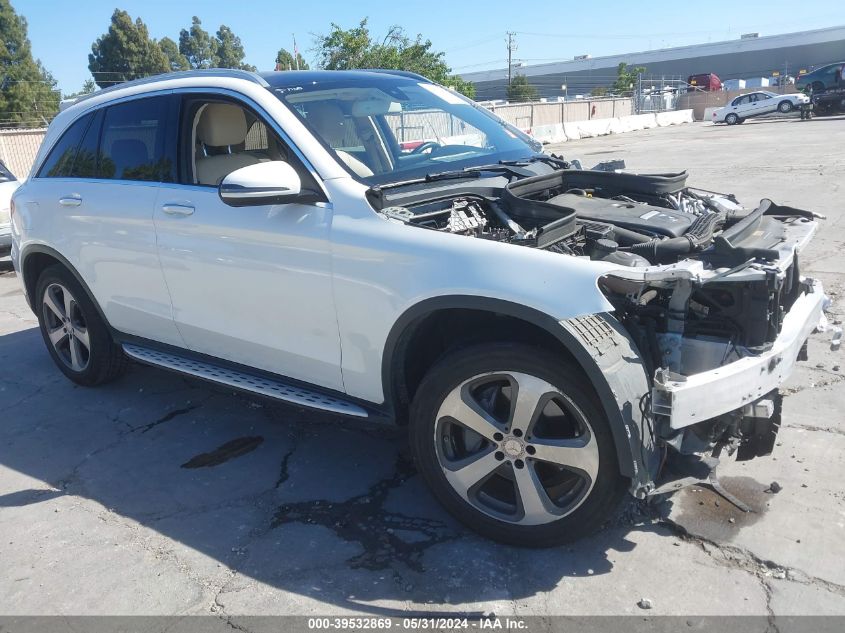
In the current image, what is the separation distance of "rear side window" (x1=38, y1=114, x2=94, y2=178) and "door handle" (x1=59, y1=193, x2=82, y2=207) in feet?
0.72

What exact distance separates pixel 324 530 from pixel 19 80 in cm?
4440

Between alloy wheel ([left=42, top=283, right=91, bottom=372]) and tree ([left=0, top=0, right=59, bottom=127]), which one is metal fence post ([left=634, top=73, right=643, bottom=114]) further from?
alloy wheel ([left=42, top=283, right=91, bottom=372])

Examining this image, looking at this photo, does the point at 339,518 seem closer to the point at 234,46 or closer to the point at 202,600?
the point at 202,600

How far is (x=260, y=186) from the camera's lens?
3176 millimetres

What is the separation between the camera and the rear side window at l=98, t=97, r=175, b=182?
4.15 m

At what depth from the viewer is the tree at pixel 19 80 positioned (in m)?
35.5

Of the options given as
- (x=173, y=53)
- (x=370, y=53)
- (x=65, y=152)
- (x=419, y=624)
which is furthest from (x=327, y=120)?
(x=173, y=53)

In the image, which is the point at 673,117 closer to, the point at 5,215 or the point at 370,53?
the point at 370,53

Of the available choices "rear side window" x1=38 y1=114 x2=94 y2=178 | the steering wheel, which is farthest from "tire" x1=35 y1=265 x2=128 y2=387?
the steering wheel

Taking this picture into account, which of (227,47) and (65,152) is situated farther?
(227,47)

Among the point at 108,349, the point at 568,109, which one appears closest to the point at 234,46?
the point at 568,109

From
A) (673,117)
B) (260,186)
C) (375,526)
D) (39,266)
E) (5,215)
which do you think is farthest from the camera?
(673,117)

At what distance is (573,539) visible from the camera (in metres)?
2.94

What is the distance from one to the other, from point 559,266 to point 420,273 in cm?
59
